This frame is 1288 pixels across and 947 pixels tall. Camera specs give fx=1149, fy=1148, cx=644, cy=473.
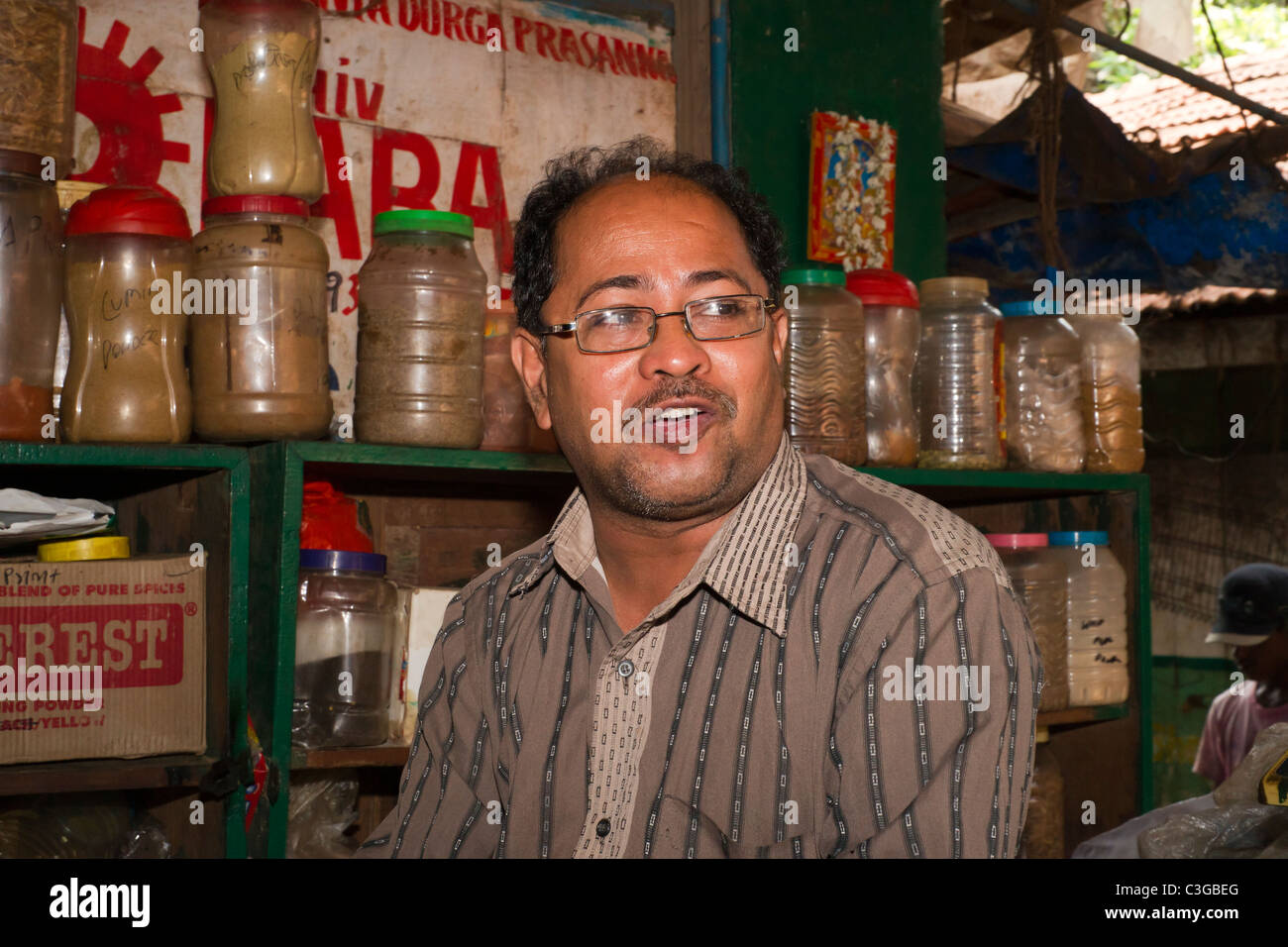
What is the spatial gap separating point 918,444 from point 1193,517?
4837 millimetres

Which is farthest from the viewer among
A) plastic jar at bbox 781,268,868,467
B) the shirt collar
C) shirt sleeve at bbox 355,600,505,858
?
plastic jar at bbox 781,268,868,467

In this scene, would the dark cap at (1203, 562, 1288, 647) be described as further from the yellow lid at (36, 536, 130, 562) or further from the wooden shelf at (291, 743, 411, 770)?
the yellow lid at (36, 536, 130, 562)

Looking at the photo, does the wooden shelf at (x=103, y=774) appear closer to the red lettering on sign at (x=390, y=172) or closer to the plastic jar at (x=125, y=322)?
the plastic jar at (x=125, y=322)

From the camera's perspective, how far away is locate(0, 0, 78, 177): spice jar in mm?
1729

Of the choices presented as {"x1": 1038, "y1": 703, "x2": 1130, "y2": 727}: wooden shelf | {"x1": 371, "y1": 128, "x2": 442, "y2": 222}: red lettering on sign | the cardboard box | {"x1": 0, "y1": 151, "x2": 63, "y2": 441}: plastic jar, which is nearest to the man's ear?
the cardboard box

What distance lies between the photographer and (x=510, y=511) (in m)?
2.64

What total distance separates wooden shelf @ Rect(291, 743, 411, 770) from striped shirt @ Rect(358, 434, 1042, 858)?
0.67ft

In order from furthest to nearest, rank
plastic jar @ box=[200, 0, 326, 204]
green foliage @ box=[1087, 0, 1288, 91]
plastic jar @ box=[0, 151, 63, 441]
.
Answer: green foliage @ box=[1087, 0, 1288, 91], plastic jar @ box=[200, 0, 326, 204], plastic jar @ box=[0, 151, 63, 441]

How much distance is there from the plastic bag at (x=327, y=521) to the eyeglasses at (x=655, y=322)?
0.72 meters

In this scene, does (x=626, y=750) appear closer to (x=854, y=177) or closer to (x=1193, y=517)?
(x=854, y=177)

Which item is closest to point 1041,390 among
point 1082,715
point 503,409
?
point 1082,715

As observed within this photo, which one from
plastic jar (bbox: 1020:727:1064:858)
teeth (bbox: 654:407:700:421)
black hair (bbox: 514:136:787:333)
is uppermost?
black hair (bbox: 514:136:787:333)

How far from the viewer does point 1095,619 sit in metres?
2.57

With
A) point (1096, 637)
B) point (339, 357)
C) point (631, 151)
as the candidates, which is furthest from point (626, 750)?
point (1096, 637)
